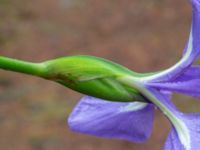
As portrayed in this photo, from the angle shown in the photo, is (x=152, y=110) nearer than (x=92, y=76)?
No

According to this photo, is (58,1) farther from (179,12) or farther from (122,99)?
(122,99)

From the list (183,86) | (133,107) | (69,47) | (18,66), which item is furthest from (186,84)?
(69,47)

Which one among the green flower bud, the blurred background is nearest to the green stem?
the green flower bud

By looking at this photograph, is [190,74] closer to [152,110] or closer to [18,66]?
[152,110]

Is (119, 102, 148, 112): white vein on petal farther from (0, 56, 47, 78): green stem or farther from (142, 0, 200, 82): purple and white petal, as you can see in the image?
(0, 56, 47, 78): green stem

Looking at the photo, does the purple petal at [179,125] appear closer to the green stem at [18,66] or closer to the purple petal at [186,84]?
the purple petal at [186,84]

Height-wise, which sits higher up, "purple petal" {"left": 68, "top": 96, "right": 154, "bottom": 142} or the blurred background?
"purple petal" {"left": 68, "top": 96, "right": 154, "bottom": 142}

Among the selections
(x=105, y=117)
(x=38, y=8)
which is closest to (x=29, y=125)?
(x=38, y=8)
